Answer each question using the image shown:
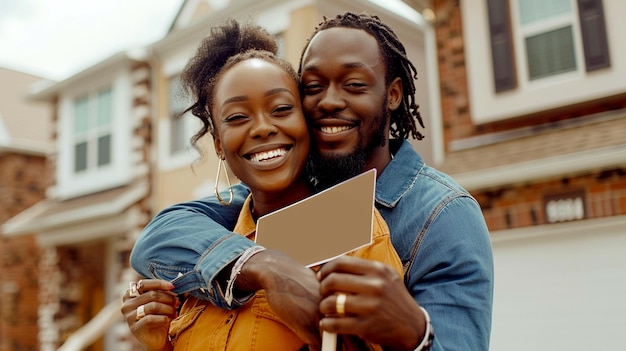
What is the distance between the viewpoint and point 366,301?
3.95ft

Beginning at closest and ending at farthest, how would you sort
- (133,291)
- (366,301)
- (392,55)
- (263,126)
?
(366,301)
(263,126)
(133,291)
(392,55)

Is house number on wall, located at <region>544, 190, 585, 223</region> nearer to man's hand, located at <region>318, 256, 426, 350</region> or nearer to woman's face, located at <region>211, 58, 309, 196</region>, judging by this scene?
woman's face, located at <region>211, 58, 309, 196</region>

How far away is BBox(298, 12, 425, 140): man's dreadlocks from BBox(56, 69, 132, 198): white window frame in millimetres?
10877

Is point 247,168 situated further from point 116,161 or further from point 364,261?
point 116,161

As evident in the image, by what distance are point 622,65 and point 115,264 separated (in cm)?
1059

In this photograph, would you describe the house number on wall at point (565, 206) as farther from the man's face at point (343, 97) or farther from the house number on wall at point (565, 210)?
the man's face at point (343, 97)

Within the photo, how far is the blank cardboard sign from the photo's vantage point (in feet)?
4.45

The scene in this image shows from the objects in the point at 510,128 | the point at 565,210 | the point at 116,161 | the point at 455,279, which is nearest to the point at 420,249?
the point at 455,279

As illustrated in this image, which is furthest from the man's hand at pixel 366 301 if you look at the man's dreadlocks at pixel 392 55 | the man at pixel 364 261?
the man's dreadlocks at pixel 392 55

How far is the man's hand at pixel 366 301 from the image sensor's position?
120cm

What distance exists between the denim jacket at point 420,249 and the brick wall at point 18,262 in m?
13.8

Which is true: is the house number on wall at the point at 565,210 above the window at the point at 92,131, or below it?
below

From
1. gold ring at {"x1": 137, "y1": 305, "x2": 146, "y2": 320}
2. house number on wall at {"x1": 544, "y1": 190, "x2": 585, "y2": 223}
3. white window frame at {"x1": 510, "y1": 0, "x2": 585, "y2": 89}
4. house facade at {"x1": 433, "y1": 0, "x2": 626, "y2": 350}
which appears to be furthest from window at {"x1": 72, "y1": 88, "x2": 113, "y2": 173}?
gold ring at {"x1": 137, "y1": 305, "x2": 146, "y2": 320}

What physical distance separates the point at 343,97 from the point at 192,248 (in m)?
0.58
